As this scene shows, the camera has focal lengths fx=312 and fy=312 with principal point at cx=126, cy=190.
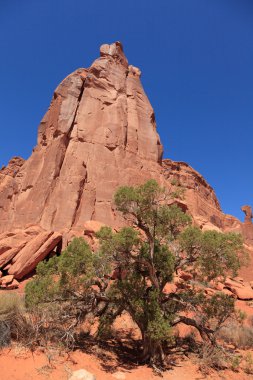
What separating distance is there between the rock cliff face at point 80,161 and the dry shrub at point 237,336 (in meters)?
12.1

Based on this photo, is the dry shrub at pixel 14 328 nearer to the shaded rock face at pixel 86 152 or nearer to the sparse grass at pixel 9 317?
the sparse grass at pixel 9 317

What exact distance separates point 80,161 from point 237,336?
66.0 ft

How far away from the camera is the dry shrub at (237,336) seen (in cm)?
1359

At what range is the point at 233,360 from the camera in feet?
35.1

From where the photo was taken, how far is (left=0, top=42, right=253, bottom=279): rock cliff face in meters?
25.4

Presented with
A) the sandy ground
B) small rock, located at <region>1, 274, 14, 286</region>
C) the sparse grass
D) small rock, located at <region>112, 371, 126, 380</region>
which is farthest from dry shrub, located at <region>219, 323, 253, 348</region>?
small rock, located at <region>1, 274, 14, 286</region>

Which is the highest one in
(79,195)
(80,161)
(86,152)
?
(86,152)

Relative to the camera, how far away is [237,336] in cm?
1414

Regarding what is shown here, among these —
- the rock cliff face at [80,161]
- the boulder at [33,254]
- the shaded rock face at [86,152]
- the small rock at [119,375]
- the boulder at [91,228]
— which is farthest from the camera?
the shaded rock face at [86,152]

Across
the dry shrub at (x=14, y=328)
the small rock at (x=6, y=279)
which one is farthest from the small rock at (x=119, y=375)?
the small rock at (x=6, y=279)

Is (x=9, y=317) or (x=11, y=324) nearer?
(x=11, y=324)

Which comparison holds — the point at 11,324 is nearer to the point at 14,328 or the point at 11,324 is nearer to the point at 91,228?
the point at 14,328

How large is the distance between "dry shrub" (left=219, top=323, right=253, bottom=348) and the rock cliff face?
12121 millimetres

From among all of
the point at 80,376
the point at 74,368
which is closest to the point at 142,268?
the point at 74,368
